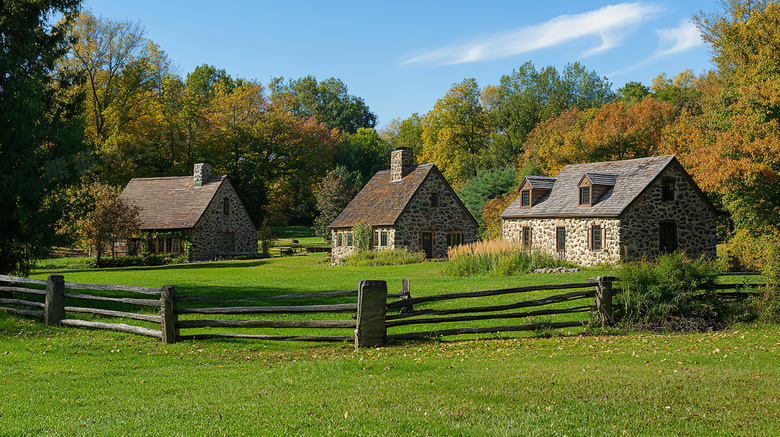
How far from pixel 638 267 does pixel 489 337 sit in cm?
384

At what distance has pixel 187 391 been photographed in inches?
292

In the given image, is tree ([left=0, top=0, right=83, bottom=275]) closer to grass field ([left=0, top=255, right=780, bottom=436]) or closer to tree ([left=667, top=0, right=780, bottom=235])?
grass field ([left=0, top=255, right=780, bottom=436])

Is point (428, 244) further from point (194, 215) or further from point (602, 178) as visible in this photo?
point (194, 215)

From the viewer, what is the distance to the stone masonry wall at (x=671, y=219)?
2831 cm

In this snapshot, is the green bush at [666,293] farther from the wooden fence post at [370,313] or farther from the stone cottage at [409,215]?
the stone cottage at [409,215]

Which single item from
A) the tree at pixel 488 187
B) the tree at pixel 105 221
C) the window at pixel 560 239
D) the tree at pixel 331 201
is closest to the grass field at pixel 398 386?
the window at pixel 560 239

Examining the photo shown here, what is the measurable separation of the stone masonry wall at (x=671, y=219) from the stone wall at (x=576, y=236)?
0.57 meters

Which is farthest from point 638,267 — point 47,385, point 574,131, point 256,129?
point 256,129

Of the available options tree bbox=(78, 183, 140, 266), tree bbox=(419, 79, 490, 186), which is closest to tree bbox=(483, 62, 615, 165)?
tree bbox=(419, 79, 490, 186)

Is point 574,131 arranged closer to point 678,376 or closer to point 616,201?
point 616,201

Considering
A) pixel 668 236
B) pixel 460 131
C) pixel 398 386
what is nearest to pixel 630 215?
pixel 668 236

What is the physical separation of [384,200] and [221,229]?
560 inches

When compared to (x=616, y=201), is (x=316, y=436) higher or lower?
lower

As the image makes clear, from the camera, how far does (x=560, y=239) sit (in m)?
31.6
